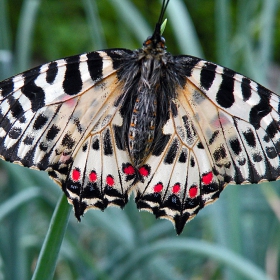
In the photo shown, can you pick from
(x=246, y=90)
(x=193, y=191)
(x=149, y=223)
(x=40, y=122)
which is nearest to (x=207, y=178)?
(x=193, y=191)

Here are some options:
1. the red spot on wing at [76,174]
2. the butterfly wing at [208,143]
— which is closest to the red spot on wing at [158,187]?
the butterfly wing at [208,143]

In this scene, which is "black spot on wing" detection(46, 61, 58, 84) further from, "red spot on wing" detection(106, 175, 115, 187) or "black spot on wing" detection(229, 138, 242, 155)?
"black spot on wing" detection(229, 138, 242, 155)

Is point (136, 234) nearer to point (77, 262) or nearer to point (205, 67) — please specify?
point (77, 262)

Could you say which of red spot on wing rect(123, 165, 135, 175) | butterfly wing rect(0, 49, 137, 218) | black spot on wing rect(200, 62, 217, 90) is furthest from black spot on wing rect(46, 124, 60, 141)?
black spot on wing rect(200, 62, 217, 90)

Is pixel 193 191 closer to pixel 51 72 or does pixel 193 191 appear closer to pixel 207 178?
pixel 207 178

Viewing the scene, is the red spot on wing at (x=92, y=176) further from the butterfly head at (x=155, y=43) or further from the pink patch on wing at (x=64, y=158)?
the butterfly head at (x=155, y=43)

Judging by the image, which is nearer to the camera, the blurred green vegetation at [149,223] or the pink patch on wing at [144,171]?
the pink patch on wing at [144,171]

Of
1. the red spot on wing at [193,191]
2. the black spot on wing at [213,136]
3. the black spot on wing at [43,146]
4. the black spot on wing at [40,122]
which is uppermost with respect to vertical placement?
the black spot on wing at [213,136]
